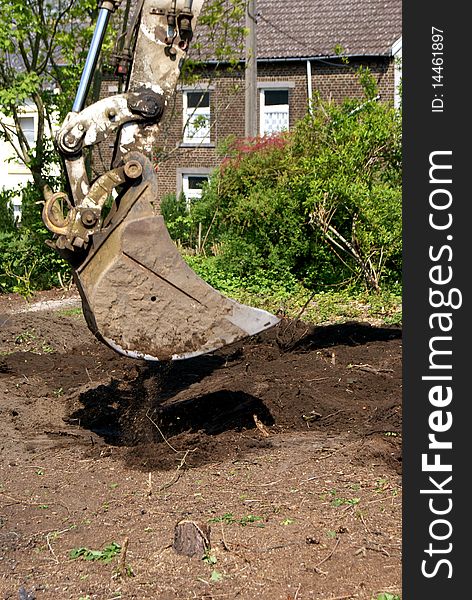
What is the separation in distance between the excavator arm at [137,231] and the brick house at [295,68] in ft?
67.8

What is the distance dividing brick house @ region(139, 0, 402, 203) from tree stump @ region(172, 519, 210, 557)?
73.7 feet

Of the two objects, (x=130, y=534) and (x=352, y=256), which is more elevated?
(x=352, y=256)

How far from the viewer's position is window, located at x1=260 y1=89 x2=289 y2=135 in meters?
28.0

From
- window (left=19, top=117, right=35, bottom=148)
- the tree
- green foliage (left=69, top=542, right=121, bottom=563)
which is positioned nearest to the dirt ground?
green foliage (left=69, top=542, right=121, bottom=563)

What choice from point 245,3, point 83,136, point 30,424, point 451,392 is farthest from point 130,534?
point 245,3

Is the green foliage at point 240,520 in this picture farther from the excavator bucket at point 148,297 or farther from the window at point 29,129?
the window at point 29,129

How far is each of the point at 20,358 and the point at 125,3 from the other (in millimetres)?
8405

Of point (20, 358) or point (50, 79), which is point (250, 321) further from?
point (50, 79)

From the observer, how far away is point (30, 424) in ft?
24.8

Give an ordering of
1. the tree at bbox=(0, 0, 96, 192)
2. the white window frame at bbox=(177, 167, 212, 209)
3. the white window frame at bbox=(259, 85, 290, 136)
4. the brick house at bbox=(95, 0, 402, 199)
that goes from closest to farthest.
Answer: the tree at bbox=(0, 0, 96, 192)
the brick house at bbox=(95, 0, 402, 199)
the white window frame at bbox=(259, 85, 290, 136)
the white window frame at bbox=(177, 167, 212, 209)

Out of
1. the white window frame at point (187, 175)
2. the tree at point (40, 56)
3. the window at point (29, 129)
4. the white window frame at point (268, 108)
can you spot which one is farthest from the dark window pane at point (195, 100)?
the tree at point (40, 56)

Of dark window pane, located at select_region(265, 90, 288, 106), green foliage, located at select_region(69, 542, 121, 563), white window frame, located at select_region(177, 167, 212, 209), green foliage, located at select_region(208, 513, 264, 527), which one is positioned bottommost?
green foliage, located at select_region(69, 542, 121, 563)

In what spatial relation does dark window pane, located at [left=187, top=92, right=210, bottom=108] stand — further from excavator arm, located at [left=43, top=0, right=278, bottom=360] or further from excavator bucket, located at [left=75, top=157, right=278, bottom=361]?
excavator bucket, located at [left=75, top=157, right=278, bottom=361]

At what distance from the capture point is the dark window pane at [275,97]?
28.0 m
